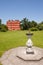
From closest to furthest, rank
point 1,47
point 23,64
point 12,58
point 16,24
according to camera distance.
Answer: point 23,64 < point 12,58 < point 1,47 < point 16,24

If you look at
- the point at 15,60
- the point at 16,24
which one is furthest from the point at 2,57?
the point at 16,24

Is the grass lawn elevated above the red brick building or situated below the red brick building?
below

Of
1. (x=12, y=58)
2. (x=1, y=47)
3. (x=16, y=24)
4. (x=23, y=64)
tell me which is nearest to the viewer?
(x=23, y=64)

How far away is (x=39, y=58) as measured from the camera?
14609 millimetres

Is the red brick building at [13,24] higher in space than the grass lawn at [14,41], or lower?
higher

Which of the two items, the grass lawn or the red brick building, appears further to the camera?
the red brick building

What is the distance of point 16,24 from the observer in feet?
251

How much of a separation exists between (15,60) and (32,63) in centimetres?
183

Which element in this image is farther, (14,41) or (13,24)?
(13,24)

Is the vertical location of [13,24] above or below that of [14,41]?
above

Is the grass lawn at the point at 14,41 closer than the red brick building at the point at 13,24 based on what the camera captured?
Yes

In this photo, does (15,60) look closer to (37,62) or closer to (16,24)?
(37,62)

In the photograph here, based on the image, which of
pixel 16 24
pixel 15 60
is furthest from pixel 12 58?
pixel 16 24

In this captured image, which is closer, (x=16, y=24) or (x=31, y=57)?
(x=31, y=57)
